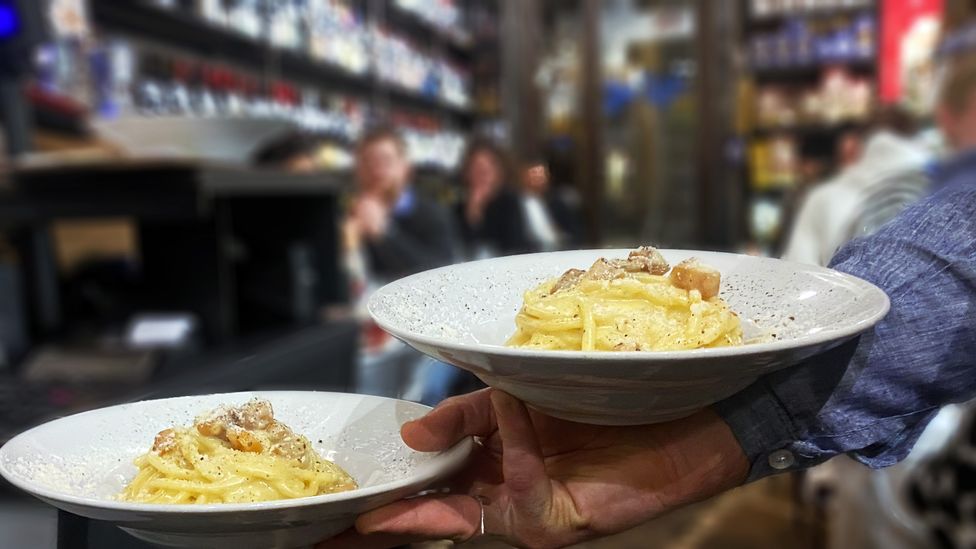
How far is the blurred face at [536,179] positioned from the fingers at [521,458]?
4.31 meters

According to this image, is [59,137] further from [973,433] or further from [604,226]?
[604,226]

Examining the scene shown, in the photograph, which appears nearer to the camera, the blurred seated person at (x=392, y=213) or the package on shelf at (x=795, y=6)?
the blurred seated person at (x=392, y=213)

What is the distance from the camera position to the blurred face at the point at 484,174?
416cm

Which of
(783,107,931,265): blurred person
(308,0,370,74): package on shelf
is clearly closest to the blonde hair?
(783,107,931,265): blurred person

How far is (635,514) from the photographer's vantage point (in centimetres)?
75

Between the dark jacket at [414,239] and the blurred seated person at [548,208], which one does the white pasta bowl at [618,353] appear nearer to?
the dark jacket at [414,239]

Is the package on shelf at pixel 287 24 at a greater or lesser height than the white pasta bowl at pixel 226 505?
greater

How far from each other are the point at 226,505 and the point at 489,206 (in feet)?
11.8

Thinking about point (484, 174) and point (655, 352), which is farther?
point (484, 174)

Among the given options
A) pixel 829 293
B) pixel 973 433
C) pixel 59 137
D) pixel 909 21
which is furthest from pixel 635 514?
pixel 909 21

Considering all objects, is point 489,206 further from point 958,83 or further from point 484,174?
point 958,83

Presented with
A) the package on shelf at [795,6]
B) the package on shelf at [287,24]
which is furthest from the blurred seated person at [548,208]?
the package on shelf at [795,6]

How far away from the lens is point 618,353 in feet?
1.65

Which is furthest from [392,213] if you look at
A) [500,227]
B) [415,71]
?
[415,71]
